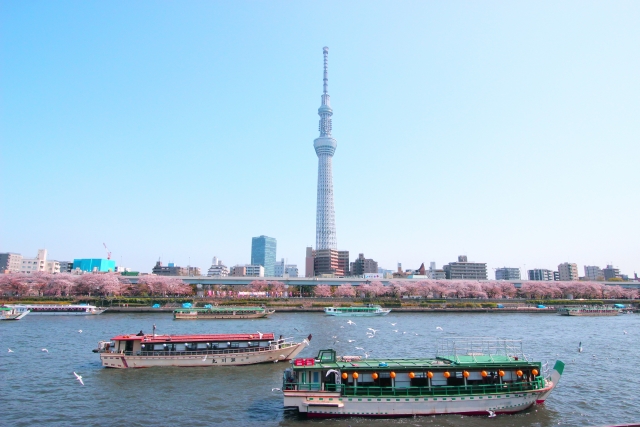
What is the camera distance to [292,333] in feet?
160

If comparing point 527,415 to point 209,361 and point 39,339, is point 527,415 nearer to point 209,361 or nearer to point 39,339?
point 209,361

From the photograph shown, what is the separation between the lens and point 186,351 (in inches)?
1231

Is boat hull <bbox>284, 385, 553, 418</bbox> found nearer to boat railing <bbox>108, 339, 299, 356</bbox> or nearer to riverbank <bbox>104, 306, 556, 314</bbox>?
boat railing <bbox>108, 339, 299, 356</bbox>

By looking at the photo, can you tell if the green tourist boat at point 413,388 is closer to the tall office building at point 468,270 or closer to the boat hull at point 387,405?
the boat hull at point 387,405

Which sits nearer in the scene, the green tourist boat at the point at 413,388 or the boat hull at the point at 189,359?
the green tourist boat at the point at 413,388

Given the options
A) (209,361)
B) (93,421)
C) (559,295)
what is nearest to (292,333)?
(209,361)

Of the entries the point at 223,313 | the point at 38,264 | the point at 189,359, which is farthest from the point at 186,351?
the point at 38,264

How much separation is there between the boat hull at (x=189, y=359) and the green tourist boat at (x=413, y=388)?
10453mm

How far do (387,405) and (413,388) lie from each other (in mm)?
1462

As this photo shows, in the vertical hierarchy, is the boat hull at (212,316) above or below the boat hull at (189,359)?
above

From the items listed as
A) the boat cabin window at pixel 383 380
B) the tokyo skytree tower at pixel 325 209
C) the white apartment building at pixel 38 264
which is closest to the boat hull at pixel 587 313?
the boat cabin window at pixel 383 380

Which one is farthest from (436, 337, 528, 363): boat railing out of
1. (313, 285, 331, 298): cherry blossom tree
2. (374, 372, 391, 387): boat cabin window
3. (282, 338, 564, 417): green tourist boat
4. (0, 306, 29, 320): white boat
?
(313, 285, 331, 298): cherry blossom tree

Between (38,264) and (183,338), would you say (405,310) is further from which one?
(38,264)

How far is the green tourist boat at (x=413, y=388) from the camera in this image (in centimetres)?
2031
